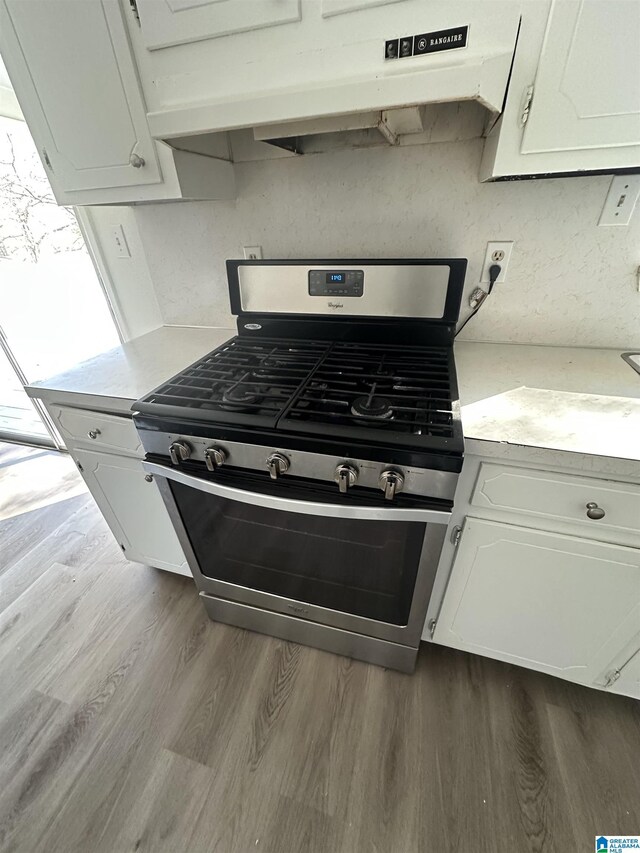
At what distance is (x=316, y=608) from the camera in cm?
111

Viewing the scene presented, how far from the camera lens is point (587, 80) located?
0.67 m

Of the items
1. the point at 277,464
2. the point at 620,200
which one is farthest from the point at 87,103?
the point at 620,200

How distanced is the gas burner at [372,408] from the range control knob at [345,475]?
114 millimetres

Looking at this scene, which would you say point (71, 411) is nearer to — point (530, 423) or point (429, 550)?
point (429, 550)

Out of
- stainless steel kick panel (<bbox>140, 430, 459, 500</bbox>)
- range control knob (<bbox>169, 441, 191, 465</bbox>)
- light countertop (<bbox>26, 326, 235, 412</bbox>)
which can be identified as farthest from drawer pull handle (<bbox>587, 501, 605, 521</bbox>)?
light countertop (<bbox>26, 326, 235, 412</bbox>)

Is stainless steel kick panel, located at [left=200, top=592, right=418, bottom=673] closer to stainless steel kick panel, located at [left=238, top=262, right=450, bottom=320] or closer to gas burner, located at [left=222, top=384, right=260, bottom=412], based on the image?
gas burner, located at [left=222, top=384, right=260, bottom=412]

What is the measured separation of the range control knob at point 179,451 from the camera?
867 mm

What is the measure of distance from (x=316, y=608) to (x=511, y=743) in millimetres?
688

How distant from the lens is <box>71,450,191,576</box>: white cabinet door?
3.87ft

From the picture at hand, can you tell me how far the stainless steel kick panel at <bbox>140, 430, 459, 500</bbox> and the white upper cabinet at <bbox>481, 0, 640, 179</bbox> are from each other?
2.28ft

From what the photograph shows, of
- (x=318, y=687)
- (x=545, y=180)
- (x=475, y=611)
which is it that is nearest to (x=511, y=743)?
(x=475, y=611)

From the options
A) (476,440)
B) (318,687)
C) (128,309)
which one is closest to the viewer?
(476,440)

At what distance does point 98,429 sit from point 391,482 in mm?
910

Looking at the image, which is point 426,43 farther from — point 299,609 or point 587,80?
point 299,609
